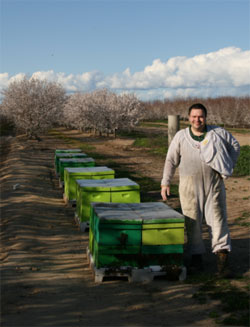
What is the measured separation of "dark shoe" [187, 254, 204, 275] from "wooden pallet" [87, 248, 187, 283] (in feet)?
0.86

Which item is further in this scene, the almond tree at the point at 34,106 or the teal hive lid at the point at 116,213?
the almond tree at the point at 34,106

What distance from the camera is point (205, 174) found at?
571 centimetres

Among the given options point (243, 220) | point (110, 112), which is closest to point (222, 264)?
point (243, 220)

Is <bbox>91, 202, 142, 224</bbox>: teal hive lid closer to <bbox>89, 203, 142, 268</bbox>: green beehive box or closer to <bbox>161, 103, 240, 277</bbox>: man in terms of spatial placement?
<bbox>89, 203, 142, 268</bbox>: green beehive box

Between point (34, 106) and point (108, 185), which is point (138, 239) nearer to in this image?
point (108, 185)

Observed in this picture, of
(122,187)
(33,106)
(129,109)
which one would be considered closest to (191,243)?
(122,187)

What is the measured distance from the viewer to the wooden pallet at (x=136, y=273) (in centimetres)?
568

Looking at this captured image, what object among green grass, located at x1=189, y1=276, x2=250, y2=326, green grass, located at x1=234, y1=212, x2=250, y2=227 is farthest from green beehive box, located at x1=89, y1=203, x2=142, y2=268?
green grass, located at x1=234, y1=212, x2=250, y2=227

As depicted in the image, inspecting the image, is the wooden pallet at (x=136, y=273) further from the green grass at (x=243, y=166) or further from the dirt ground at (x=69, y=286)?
the green grass at (x=243, y=166)

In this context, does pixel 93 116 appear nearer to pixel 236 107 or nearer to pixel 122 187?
pixel 236 107

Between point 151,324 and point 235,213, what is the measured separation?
19.9ft

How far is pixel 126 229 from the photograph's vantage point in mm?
5621

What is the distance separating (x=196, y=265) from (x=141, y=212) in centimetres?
106

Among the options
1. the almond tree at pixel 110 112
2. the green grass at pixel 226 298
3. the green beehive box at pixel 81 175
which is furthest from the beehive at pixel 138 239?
the almond tree at pixel 110 112
